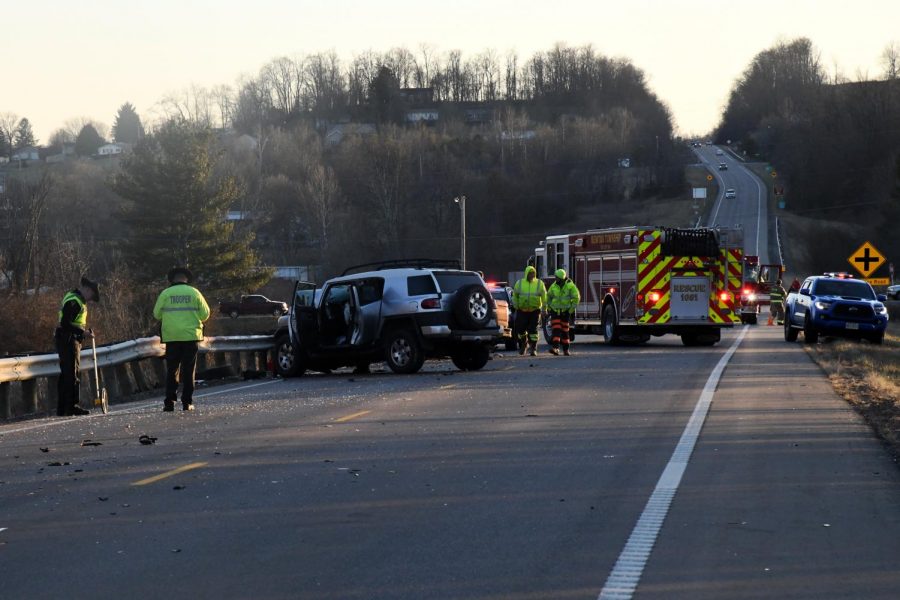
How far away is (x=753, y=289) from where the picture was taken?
48688 millimetres

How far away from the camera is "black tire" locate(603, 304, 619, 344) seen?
31609 mm

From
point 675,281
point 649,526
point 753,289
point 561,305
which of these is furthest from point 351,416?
point 753,289

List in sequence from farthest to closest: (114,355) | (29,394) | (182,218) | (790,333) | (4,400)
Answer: (182,218)
(790,333)
(114,355)
(29,394)
(4,400)

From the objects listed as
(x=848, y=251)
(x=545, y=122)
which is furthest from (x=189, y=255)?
(x=545, y=122)

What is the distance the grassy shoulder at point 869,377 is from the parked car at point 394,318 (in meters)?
6.20

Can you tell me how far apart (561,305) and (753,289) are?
23.2 meters

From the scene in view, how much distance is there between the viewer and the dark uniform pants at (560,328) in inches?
1083

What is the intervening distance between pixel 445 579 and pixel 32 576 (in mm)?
2209

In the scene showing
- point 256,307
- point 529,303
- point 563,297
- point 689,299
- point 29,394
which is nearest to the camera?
point 29,394

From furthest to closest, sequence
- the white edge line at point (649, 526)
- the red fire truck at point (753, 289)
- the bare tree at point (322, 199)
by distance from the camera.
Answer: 1. the bare tree at point (322, 199)
2. the red fire truck at point (753, 289)
3. the white edge line at point (649, 526)

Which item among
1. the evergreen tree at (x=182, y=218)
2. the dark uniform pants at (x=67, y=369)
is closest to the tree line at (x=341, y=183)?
the evergreen tree at (x=182, y=218)

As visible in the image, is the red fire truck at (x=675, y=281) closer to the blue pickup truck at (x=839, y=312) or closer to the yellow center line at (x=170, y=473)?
the blue pickup truck at (x=839, y=312)

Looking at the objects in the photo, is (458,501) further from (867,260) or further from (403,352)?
(867,260)

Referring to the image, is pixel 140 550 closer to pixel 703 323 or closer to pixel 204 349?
pixel 204 349
